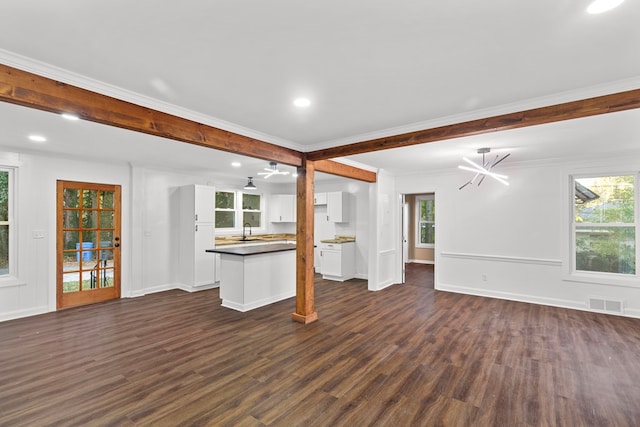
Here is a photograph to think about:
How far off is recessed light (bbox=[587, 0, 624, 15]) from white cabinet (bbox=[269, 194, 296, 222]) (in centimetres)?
695

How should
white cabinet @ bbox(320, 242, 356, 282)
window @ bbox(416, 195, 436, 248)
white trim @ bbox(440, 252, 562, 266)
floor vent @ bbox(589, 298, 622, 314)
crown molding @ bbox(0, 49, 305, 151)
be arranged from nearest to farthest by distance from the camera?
1. crown molding @ bbox(0, 49, 305, 151)
2. floor vent @ bbox(589, 298, 622, 314)
3. white trim @ bbox(440, 252, 562, 266)
4. white cabinet @ bbox(320, 242, 356, 282)
5. window @ bbox(416, 195, 436, 248)

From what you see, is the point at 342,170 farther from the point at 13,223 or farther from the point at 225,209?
the point at 13,223

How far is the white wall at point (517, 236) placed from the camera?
4.93 metres

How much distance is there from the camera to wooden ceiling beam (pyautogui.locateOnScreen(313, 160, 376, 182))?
4723mm

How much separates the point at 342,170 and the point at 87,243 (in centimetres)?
441

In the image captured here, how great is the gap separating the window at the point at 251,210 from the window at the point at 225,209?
1.08 feet

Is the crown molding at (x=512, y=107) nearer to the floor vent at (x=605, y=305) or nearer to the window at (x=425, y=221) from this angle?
the floor vent at (x=605, y=305)

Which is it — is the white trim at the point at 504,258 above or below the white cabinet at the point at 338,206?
below

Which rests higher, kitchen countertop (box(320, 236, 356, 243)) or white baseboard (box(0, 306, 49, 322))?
kitchen countertop (box(320, 236, 356, 243))

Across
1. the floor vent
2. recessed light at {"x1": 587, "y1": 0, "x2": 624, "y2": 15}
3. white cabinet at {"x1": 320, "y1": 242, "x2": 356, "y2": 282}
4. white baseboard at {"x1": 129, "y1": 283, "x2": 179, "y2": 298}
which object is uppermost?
recessed light at {"x1": 587, "y1": 0, "x2": 624, "y2": 15}

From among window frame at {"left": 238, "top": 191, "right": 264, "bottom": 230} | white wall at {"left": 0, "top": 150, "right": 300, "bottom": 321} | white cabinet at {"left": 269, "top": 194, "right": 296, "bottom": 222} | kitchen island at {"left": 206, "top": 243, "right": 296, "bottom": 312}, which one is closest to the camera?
white wall at {"left": 0, "top": 150, "right": 300, "bottom": 321}

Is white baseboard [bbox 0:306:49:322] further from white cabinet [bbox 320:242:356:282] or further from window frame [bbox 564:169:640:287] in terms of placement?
window frame [bbox 564:169:640:287]

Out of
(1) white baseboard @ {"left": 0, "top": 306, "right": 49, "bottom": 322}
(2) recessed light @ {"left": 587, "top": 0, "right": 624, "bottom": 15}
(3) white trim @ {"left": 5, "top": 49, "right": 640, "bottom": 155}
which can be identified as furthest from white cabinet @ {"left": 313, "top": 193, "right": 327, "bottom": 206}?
(2) recessed light @ {"left": 587, "top": 0, "right": 624, "bottom": 15}

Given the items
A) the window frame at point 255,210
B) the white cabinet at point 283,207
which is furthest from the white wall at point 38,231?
the white cabinet at point 283,207
